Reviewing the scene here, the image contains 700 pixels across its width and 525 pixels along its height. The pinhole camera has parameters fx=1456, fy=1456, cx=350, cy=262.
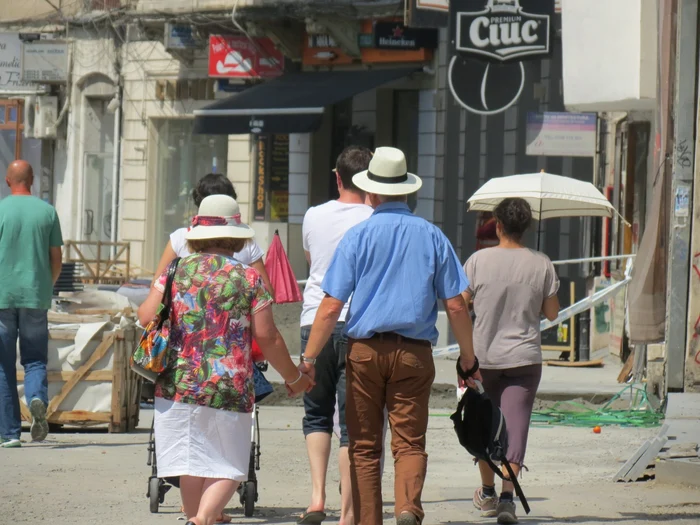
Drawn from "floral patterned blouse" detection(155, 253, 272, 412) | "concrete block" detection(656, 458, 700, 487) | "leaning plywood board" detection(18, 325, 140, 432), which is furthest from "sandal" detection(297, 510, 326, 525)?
"leaning plywood board" detection(18, 325, 140, 432)

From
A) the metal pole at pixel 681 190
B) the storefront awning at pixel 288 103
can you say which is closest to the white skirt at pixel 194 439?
the metal pole at pixel 681 190

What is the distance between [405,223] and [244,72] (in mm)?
17205

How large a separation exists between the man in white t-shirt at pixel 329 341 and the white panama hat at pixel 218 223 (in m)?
0.95

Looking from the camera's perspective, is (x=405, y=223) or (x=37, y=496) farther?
(x=37, y=496)

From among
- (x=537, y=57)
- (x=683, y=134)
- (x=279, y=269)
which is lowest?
(x=279, y=269)

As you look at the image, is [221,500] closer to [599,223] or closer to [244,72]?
[599,223]

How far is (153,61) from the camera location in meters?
26.0

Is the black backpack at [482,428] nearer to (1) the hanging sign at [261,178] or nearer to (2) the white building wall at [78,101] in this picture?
(1) the hanging sign at [261,178]

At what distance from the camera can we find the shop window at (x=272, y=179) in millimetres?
23344

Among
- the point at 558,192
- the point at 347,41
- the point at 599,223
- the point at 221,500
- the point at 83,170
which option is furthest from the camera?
the point at 83,170

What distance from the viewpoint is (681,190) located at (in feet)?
37.4

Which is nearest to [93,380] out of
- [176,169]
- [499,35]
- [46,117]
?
[499,35]

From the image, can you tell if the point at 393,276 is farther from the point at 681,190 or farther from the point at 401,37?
the point at 401,37

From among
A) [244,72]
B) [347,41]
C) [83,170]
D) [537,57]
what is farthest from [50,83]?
[537,57]
